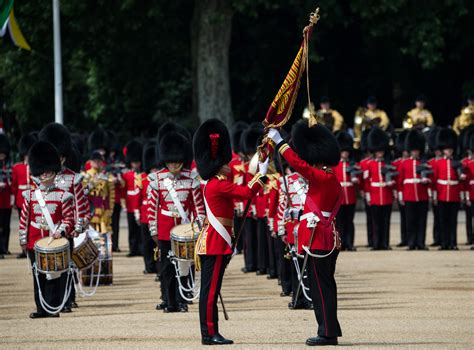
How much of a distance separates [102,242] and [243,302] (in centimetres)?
281

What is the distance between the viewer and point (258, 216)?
1789 centimetres

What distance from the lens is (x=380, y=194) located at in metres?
22.0

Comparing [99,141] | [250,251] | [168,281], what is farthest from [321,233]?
[99,141]

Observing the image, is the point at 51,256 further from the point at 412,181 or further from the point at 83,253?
the point at 412,181

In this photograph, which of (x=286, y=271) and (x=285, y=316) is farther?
(x=286, y=271)

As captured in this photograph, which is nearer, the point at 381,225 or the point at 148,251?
A: the point at 148,251

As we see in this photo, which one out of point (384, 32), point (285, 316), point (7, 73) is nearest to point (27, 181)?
point (285, 316)

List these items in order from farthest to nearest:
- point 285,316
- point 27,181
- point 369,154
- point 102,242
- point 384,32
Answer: point 384,32, point 369,154, point 27,181, point 102,242, point 285,316

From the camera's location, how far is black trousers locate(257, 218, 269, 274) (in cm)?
1783

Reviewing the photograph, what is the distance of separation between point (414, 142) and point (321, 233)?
1136cm

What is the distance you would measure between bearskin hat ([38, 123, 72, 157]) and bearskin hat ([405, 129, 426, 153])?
7.88m

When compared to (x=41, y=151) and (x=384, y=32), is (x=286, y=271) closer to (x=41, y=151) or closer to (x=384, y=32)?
(x=41, y=151)

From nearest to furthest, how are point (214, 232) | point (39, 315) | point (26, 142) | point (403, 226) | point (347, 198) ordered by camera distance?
point (214, 232) < point (39, 315) < point (26, 142) < point (347, 198) < point (403, 226)

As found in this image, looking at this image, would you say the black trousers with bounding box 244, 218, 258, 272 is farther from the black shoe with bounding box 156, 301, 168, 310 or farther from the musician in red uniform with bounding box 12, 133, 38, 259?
the black shoe with bounding box 156, 301, 168, 310
